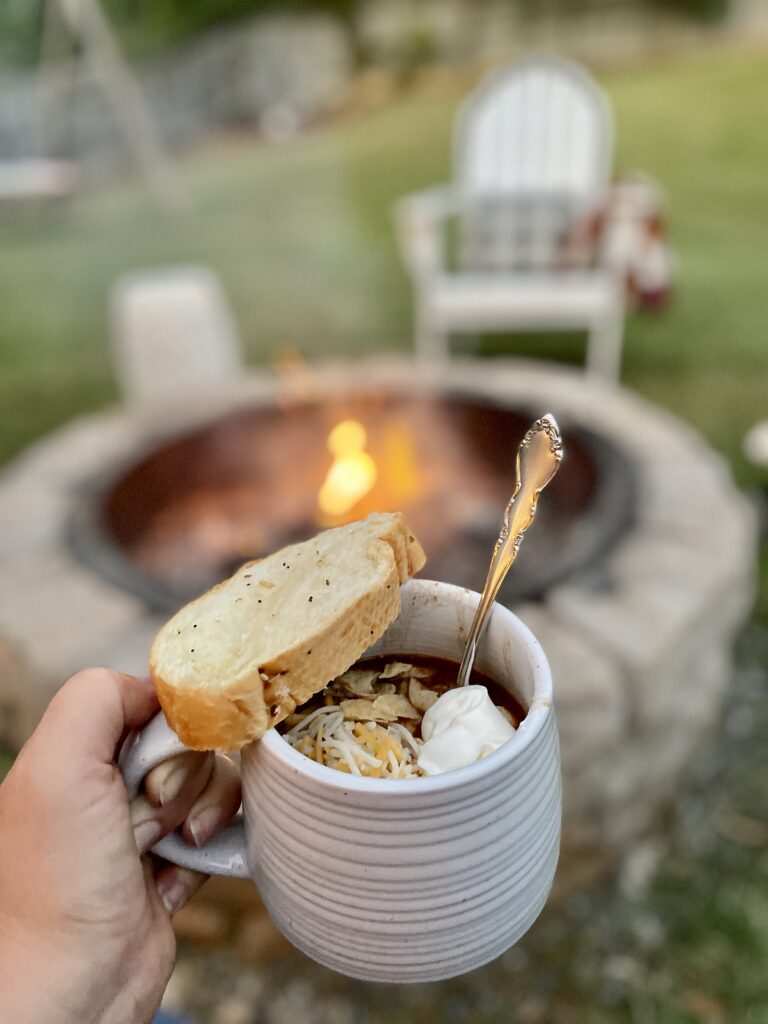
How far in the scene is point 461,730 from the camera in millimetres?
773

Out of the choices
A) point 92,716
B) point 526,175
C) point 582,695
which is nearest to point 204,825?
point 92,716

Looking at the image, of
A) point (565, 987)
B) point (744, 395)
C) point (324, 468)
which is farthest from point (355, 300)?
point (565, 987)

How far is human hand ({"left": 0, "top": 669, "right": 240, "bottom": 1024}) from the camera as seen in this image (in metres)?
0.86

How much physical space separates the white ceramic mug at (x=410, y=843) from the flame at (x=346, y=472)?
1.68 metres

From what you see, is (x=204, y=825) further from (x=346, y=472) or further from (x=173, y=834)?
(x=346, y=472)

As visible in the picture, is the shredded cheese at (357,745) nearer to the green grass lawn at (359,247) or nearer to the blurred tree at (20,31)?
the green grass lawn at (359,247)

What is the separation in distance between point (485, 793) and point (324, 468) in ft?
7.19

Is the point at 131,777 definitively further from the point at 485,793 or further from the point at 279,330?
the point at 279,330

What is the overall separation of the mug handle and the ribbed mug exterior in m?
0.05

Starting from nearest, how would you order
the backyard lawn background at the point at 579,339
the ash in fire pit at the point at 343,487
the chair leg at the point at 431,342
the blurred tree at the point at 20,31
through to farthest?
the backyard lawn background at the point at 579,339
the ash in fire pit at the point at 343,487
the chair leg at the point at 431,342
the blurred tree at the point at 20,31

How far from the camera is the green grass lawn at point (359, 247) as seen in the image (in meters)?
5.15

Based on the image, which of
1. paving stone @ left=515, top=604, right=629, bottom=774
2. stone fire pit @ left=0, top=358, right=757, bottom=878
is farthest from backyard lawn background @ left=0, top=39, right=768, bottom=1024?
paving stone @ left=515, top=604, right=629, bottom=774

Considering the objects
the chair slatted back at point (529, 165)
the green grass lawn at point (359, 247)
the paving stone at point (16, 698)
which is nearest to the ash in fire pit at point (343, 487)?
the paving stone at point (16, 698)

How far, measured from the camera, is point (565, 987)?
1.94m
